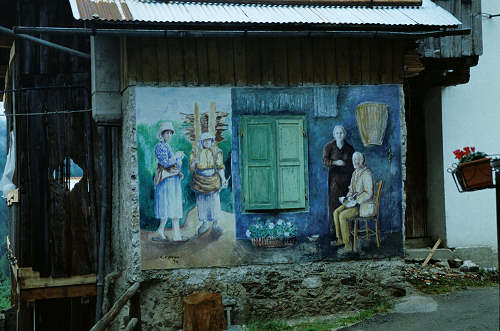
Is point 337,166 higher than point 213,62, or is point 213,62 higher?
point 213,62

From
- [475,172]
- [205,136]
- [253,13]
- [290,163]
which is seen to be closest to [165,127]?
[205,136]

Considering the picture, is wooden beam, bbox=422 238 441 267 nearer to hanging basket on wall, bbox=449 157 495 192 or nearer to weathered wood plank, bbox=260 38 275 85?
weathered wood plank, bbox=260 38 275 85

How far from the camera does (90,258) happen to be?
461 inches

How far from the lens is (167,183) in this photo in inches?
371

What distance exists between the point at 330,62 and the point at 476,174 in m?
3.68

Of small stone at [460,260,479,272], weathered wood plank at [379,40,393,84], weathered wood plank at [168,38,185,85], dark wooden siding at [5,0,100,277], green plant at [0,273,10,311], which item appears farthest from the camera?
green plant at [0,273,10,311]

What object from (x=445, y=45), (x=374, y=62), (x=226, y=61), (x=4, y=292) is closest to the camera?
(x=226, y=61)

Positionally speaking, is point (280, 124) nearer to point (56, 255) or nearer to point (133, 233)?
point (133, 233)

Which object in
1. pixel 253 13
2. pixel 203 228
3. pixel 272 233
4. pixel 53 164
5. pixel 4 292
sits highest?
pixel 253 13

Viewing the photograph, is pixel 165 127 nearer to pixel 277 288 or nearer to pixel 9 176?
pixel 277 288

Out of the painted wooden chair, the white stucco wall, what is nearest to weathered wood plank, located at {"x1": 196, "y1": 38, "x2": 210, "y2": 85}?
the painted wooden chair

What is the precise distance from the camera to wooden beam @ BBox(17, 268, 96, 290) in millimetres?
11539

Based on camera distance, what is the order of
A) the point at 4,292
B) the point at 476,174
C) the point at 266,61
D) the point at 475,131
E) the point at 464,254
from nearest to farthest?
the point at 476,174, the point at 266,61, the point at 464,254, the point at 475,131, the point at 4,292

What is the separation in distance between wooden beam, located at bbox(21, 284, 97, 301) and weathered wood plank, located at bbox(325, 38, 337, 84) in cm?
526
